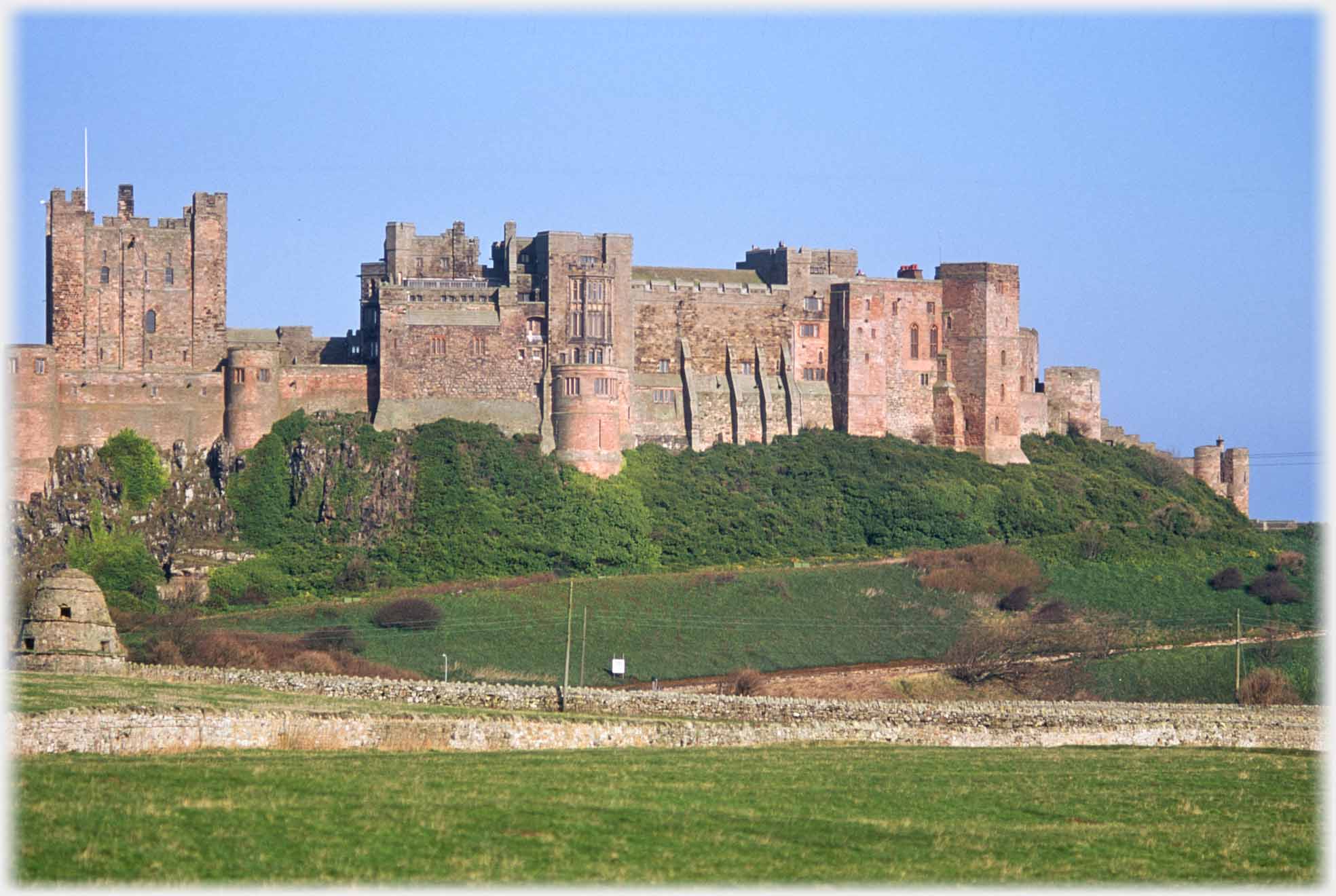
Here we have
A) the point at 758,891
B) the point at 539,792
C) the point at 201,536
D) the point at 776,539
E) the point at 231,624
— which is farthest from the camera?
the point at 776,539

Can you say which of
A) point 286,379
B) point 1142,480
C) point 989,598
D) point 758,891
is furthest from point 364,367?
point 758,891

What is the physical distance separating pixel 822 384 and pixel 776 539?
28.6 feet

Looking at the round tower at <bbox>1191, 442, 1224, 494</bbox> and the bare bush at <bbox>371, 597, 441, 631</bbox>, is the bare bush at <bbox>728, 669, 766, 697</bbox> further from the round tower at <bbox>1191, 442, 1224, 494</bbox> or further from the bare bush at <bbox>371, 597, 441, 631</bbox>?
the round tower at <bbox>1191, 442, 1224, 494</bbox>

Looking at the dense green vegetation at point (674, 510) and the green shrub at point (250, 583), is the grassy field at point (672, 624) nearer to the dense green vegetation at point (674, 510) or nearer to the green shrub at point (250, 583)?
the green shrub at point (250, 583)

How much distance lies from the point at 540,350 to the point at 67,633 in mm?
37228

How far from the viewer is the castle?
76312 millimetres

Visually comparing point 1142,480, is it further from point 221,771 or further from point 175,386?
point 221,771

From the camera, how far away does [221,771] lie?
31.1 meters

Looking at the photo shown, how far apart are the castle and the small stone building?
94.8 ft

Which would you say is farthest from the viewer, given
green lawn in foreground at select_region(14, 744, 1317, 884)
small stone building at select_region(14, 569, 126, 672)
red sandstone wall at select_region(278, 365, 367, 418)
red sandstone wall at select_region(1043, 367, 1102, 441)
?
red sandstone wall at select_region(1043, 367, 1102, 441)

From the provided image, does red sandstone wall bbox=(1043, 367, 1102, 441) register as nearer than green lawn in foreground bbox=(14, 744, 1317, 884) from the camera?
No

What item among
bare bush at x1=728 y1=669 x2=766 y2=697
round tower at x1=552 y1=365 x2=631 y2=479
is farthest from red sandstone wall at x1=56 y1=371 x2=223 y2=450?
bare bush at x1=728 y1=669 x2=766 y2=697

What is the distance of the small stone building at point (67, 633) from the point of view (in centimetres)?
4406

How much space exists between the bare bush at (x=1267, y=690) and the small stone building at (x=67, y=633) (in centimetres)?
2776
